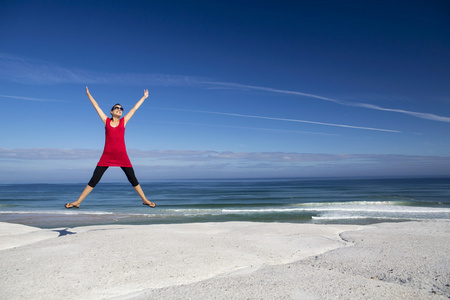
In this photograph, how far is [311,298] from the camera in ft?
15.8

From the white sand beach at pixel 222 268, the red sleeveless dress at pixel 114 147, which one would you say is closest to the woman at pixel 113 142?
the red sleeveless dress at pixel 114 147

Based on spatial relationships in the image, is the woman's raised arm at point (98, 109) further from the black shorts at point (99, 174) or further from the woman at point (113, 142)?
the black shorts at point (99, 174)

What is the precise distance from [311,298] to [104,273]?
399 cm

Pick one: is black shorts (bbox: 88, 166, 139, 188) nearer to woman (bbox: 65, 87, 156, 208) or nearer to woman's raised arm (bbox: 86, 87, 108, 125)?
woman (bbox: 65, 87, 156, 208)

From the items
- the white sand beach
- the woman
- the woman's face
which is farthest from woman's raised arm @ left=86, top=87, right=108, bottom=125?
the white sand beach

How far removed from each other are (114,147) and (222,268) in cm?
399

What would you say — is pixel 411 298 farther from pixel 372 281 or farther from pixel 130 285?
pixel 130 285

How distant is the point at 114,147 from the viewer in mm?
4012

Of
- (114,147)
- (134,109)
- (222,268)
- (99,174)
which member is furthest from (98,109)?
(222,268)

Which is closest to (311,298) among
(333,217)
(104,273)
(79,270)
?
(104,273)

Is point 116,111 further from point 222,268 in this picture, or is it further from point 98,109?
point 222,268

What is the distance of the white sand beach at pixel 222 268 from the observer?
17.0 feet

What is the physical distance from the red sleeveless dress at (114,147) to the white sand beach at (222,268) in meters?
2.52

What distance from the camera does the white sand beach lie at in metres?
5.18
